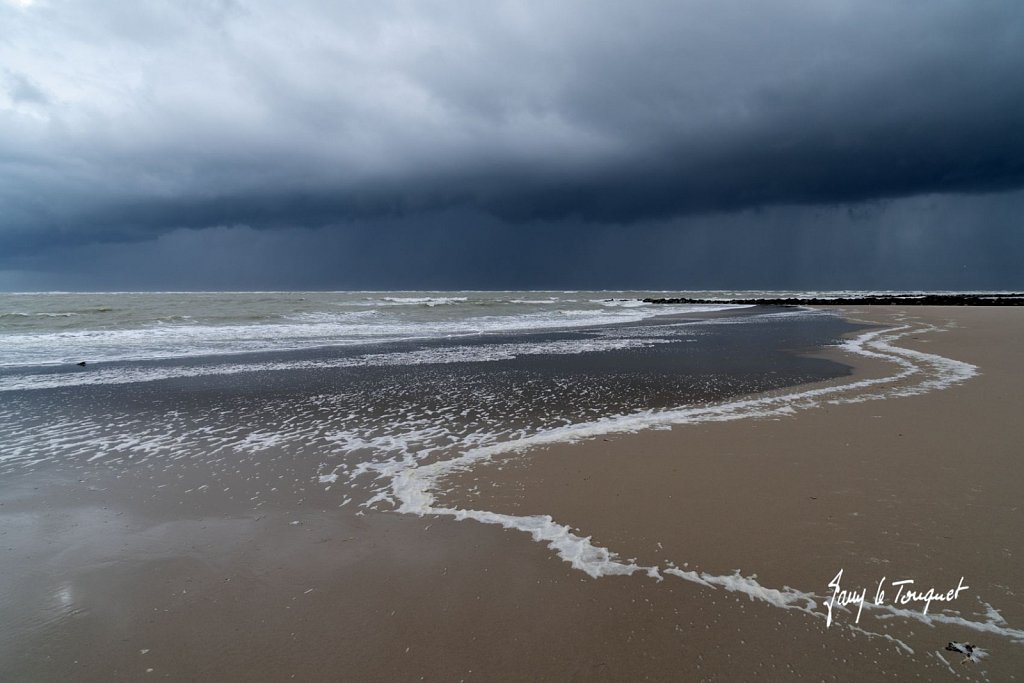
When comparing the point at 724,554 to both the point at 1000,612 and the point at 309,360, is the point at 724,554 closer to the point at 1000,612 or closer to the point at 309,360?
the point at 1000,612

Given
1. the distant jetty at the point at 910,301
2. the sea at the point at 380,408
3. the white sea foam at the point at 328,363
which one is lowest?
the distant jetty at the point at 910,301

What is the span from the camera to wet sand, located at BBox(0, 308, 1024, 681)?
323cm

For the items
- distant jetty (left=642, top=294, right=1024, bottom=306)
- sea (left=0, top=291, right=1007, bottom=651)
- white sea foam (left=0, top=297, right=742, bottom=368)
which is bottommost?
distant jetty (left=642, top=294, right=1024, bottom=306)

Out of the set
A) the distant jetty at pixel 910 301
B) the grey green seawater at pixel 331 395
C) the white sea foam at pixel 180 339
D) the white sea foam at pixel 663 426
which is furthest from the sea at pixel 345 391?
the distant jetty at pixel 910 301

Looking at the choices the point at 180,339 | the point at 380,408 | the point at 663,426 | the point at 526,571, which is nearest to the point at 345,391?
the point at 380,408

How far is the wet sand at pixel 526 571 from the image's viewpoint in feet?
10.6

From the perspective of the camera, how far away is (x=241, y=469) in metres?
6.87

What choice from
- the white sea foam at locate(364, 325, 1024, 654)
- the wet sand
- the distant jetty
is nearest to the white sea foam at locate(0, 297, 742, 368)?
the wet sand

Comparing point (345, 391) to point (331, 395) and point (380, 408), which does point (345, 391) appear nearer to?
point (331, 395)

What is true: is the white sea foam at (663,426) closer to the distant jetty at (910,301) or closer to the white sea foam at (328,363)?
the white sea foam at (328,363)

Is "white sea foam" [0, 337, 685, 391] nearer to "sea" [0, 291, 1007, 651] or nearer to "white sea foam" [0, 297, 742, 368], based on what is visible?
"sea" [0, 291, 1007, 651]

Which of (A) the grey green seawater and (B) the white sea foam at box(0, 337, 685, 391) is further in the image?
(B) the white sea foam at box(0, 337, 685, 391)

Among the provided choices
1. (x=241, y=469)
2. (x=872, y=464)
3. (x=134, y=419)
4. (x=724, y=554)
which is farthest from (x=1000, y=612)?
(x=134, y=419)

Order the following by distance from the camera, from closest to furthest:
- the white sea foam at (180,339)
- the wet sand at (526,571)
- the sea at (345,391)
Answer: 1. the wet sand at (526,571)
2. the sea at (345,391)
3. the white sea foam at (180,339)
